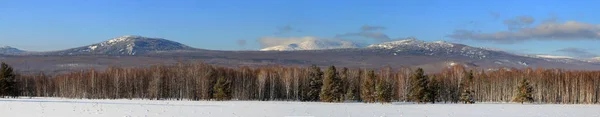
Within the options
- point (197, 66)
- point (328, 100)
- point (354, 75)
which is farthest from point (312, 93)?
point (197, 66)

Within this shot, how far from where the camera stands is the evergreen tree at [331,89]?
8006cm

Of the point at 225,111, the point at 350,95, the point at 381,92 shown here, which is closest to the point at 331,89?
the point at 350,95

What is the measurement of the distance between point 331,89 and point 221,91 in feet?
53.2

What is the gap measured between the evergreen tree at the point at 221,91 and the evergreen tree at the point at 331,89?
46.8ft

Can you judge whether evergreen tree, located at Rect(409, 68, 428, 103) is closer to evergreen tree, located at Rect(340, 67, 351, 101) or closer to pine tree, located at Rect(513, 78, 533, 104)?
evergreen tree, located at Rect(340, 67, 351, 101)

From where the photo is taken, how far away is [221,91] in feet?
262

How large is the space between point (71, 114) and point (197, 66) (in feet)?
197

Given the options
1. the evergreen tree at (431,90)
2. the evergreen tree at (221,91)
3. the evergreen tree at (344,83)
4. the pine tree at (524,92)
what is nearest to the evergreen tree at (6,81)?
the evergreen tree at (221,91)

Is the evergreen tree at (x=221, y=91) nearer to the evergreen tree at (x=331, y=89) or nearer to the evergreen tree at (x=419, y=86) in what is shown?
the evergreen tree at (x=331, y=89)

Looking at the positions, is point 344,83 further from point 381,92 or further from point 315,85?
point 381,92

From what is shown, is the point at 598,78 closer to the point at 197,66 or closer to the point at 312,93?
the point at 312,93

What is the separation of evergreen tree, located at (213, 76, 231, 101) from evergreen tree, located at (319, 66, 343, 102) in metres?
14.3

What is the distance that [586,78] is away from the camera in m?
95.2

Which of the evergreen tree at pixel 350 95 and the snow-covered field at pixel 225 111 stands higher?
the snow-covered field at pixel 225 111
